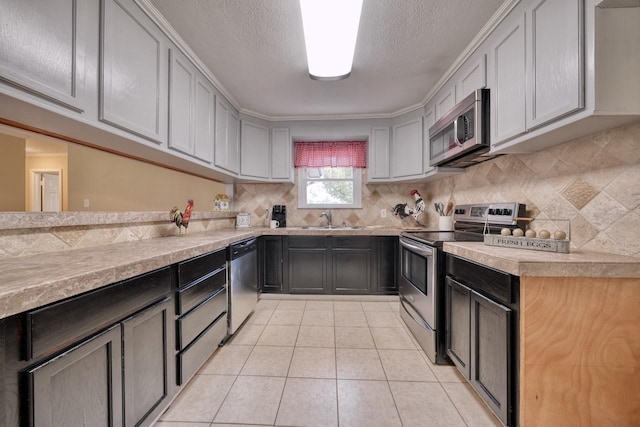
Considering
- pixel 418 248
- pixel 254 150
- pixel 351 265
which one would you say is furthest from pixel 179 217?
pixel 418 248

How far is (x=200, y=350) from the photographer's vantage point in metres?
1.63

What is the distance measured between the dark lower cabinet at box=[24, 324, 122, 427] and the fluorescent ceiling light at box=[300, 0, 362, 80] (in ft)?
5.90

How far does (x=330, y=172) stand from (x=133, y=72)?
8.32ft

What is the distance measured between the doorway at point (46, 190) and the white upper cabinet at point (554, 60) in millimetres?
2534

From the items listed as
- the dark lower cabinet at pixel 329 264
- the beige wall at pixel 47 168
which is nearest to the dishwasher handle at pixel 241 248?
the dark lower cabinet at pixel 329 264

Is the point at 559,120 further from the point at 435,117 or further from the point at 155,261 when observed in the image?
the point at 155,261

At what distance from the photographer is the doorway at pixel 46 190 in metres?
1.22

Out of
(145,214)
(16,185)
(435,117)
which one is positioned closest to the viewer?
(16,185)

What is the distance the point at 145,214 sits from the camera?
74.0 inches

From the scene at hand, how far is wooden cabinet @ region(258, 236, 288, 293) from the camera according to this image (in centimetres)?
304

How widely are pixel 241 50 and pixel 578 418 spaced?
292 centimetres

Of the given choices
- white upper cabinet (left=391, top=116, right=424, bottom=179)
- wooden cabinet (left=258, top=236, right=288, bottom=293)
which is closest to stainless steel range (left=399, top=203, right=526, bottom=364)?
white upper cabinet (left=391, top=116, right=424, bottom=179)

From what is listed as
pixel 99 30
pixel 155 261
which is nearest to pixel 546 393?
pixel 155 261

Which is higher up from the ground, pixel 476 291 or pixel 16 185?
pixel 16 185
